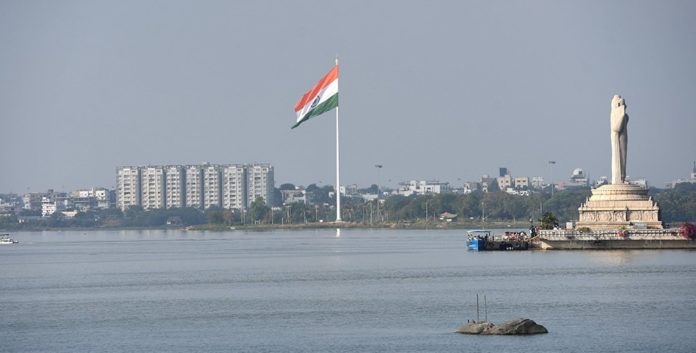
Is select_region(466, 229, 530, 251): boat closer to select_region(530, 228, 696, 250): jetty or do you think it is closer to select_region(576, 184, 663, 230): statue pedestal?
select_region(576, 184, 663, 230): statue pedestal

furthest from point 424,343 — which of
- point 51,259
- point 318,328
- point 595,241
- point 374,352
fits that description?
point 51,259

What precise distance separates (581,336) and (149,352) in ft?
49.0

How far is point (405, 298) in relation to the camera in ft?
233

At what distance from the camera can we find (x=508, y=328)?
53.1 metres

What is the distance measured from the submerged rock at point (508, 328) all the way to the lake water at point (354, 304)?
17.7 inches

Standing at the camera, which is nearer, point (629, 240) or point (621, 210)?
point (629, 240)

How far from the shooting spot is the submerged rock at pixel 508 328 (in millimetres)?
53125

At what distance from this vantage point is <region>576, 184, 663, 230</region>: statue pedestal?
111 meters

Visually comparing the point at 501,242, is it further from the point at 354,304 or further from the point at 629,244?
the point at 354,304

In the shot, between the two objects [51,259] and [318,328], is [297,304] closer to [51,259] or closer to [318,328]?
[318,328]

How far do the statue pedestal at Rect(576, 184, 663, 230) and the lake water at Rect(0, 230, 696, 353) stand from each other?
395cm

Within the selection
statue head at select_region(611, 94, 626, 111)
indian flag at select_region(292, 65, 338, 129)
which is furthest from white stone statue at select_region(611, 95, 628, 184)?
indian flag at select_region(292, 65, 338, 129)

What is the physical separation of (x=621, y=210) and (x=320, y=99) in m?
65.6

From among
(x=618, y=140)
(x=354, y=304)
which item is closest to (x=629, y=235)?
(x=618, y=140)
